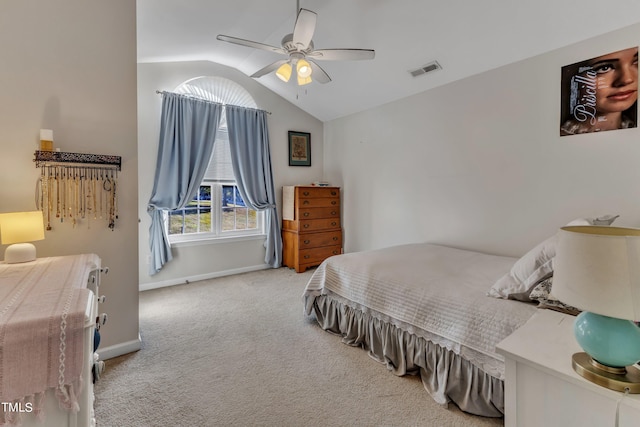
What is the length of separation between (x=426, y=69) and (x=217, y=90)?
2786 millimetres

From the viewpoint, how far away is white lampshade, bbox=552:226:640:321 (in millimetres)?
720

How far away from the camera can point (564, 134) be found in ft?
8.00

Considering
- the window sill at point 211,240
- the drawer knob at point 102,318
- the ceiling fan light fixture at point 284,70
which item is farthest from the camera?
the window sill at point 211,240

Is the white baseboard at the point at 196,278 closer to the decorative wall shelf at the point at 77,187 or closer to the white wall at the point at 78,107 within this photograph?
the white wall at the point at 78,107

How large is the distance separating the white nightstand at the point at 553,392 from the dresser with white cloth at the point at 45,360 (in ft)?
4.74

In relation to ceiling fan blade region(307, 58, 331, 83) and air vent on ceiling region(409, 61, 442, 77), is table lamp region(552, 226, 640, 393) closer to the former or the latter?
ceiling fan blade region(307, 58, 331, 83)

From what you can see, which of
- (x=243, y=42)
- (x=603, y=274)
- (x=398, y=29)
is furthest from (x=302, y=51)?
(x=603, y=274)

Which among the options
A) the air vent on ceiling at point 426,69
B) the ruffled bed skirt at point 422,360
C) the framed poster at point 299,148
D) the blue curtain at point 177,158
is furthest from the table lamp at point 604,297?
the framed poster at point 299,148

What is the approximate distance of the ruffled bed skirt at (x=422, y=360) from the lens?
159 cm

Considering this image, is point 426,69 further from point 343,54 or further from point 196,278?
point 196,278

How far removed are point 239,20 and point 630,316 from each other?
336cm

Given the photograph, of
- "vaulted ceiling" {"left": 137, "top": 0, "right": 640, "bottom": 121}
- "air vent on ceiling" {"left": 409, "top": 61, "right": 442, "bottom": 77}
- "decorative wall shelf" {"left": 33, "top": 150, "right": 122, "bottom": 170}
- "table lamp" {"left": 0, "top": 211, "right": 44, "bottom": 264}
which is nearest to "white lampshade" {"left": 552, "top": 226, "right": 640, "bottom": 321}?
"vaulted ceiling" {"left": 137, "top": 0, "right": 640, "bottom": 121}

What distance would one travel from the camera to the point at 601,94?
2.25 m

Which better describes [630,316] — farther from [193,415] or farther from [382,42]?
[382,42]
